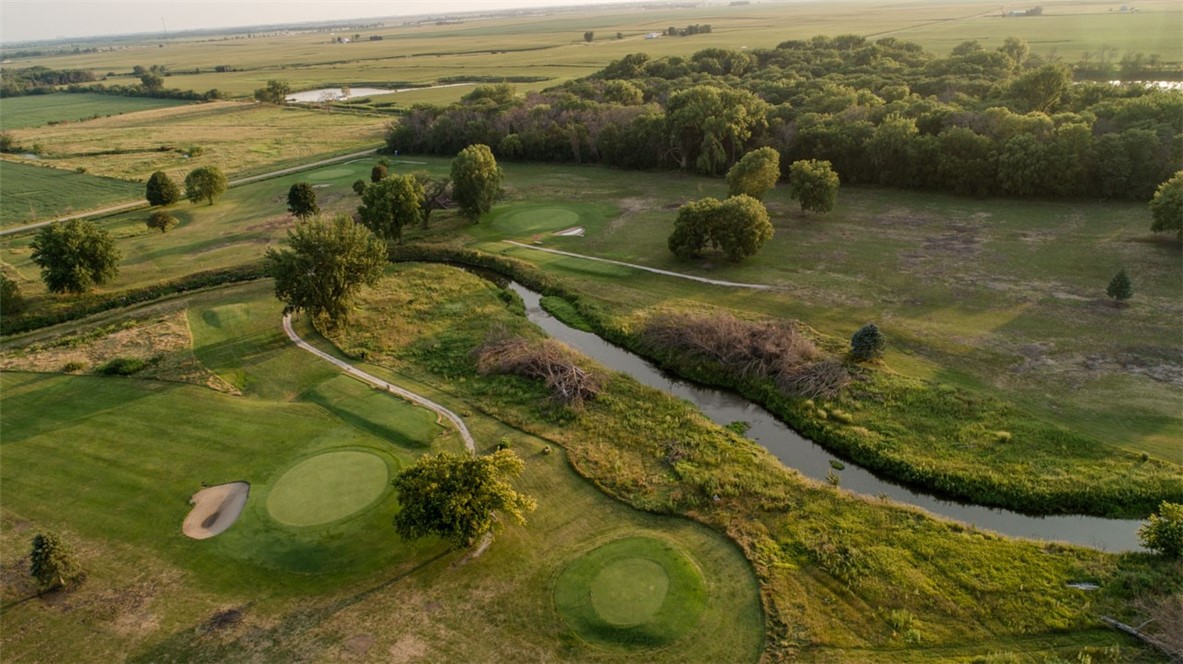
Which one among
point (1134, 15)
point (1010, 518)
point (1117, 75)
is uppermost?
point (1134, 15)

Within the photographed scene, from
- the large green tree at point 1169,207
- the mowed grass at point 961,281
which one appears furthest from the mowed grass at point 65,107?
the large green tree at point 1169,207

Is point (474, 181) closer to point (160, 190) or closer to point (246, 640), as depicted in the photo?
point (160, 190)

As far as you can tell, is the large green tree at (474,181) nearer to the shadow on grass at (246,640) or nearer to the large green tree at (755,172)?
the large green tree at (755,172)

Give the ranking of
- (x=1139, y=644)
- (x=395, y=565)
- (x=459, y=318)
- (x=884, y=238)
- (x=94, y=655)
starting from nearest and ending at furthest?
(x=1139, y=644), (x=94, y=655), (x=395, y=565), (x=459, y=318), (x=884, y=238)

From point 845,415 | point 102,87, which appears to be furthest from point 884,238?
point 102,87

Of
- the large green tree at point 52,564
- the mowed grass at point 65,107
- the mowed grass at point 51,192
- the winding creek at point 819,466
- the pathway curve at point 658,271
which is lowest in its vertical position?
the winding creek at point 819,466

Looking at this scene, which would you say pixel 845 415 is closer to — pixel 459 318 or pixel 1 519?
pixel 459 318

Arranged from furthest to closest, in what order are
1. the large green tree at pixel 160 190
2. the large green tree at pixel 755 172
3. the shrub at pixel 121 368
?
the large green tree at pixel 160 190 → the large green tree at pixel 755 172 → the shrub at pixel 121 368

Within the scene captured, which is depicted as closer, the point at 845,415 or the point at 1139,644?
the point at 1139,644
